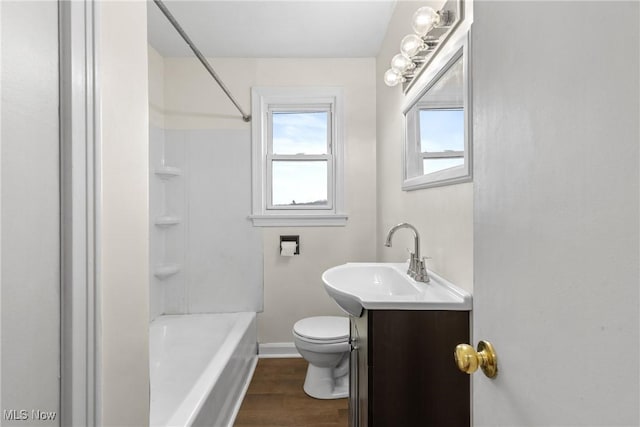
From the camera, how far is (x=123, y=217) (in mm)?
726

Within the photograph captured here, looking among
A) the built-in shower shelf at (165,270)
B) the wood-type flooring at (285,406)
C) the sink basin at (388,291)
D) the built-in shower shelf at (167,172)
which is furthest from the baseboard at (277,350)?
the built-in shower shelf at (167,172)

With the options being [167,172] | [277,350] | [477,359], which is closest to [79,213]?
[477,359]

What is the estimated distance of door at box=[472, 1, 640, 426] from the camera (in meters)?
0.29

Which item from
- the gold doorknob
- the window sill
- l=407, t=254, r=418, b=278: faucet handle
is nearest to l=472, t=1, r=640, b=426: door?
the gold doorknob

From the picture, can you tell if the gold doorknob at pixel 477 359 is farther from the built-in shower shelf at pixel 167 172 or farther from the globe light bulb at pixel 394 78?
the built-in shower shelf at pixel 167 172

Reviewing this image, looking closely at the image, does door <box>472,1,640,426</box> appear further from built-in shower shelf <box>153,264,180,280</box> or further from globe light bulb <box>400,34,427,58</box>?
built-in shower shelf <box>153,264,180,280</box>

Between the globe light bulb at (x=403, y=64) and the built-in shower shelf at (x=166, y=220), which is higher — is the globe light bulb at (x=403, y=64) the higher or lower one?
the higher one

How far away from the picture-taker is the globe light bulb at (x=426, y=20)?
1.18m

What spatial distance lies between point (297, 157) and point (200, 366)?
165 cm

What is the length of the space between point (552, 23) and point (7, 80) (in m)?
0.73

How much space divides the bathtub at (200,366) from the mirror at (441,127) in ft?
4.45

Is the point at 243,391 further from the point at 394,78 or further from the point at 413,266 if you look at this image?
the point at 394,78

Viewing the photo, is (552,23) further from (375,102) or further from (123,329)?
(375,102)

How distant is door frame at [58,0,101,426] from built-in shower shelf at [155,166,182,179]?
6.32 feet
